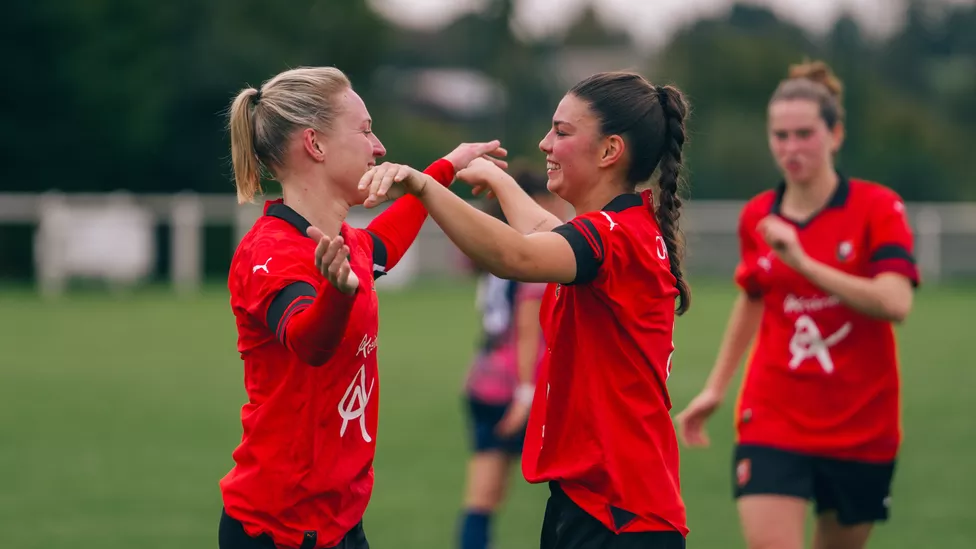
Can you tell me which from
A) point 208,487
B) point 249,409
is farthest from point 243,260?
point 208,487

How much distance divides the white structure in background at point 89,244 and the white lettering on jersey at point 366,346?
72.2ft

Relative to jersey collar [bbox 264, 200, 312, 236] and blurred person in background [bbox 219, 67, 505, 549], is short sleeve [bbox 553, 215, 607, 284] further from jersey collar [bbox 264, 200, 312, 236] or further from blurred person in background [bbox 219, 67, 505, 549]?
jersey collar [bbox 264, 200, 312, 236]

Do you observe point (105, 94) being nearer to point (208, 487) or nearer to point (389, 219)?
point (208, 487)

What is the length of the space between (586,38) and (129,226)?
206 feet

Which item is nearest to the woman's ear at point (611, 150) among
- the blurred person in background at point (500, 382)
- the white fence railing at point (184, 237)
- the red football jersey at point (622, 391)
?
the red football jersey at point (622, 391)

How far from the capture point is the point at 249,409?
11.8ft

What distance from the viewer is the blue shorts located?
6.44 metres

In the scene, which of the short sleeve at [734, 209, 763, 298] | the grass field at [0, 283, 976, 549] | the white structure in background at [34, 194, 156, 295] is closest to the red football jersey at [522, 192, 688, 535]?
the short sleeve at [734, 209, 763, 298]

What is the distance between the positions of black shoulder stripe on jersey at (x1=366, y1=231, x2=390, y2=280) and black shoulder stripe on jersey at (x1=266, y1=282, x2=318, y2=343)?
78cm

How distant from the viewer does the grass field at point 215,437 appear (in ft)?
24.3

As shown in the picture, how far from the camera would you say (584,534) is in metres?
3.55

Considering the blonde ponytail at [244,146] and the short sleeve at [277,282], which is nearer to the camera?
the short sleeve at [277,282]

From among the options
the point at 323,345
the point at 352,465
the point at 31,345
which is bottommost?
the point at 31,345

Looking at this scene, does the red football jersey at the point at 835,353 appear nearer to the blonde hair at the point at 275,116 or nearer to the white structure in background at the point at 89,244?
the blonde hair at the point at 275,116
